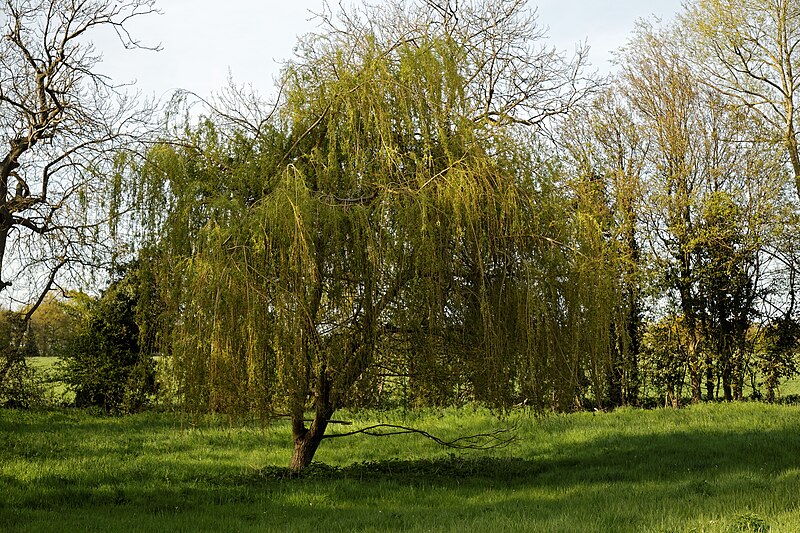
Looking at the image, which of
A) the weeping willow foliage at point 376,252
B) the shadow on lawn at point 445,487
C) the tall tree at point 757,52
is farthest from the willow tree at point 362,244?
the tall tree at point 757,52

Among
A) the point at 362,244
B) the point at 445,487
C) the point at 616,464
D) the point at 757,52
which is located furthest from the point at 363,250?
the point at 757,52

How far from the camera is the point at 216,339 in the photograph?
809 centimetres

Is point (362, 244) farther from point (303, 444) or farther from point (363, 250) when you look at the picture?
point (303, 444)

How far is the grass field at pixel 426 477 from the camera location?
759 cm

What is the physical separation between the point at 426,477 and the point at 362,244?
4017mm

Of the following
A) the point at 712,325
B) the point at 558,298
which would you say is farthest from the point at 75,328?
the point at 712,325

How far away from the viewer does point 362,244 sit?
843 cm

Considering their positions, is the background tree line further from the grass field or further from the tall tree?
the tall tree

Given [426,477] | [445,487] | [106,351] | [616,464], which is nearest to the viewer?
[445,487]

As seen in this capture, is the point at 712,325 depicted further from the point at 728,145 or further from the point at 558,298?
the point at 558,298

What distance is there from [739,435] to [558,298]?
6.38 meters

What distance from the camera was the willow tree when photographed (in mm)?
8172

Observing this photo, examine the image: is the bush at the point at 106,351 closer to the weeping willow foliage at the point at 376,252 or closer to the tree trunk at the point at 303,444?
the tree trunk at the point at 303,444

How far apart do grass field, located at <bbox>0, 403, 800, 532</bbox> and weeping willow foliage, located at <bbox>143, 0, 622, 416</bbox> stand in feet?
4.10
